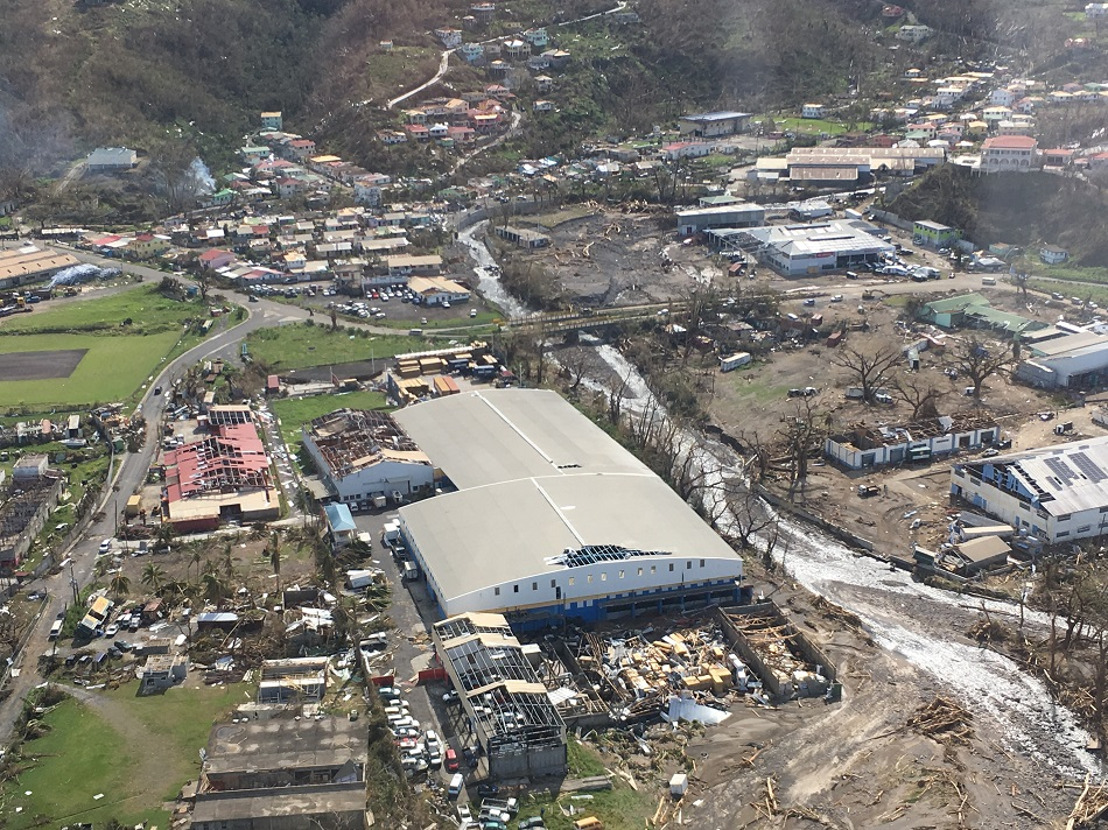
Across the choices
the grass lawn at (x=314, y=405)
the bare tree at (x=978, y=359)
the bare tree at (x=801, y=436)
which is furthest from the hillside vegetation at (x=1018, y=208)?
the grass lawn at (x=314, y=405)

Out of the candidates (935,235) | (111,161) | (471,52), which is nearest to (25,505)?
(111,161)

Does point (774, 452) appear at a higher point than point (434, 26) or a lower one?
lower

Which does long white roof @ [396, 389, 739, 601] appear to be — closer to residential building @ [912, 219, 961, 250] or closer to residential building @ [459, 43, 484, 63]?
residential building @ [912, 219, 961, 250]

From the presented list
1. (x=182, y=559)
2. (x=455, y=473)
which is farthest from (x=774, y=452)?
(x=182, y=559)

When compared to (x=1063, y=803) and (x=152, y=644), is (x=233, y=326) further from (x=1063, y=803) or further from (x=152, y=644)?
(x=1063, y=803)

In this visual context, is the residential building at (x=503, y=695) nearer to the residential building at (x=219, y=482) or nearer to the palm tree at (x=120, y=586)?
the palm tree at (x=120, y=586)
